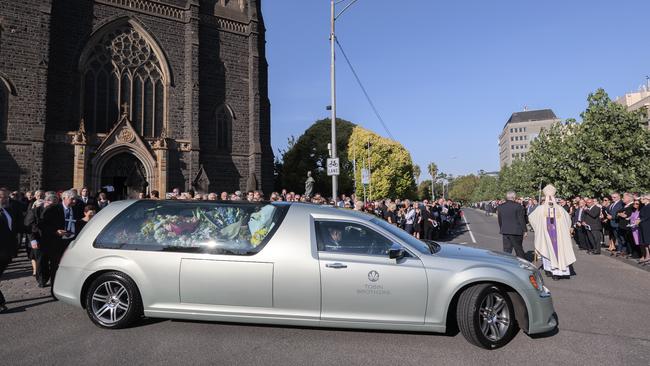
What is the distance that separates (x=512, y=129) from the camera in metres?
141

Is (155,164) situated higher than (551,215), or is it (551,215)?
(155,164)

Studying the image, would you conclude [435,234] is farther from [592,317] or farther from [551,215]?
[592,317]

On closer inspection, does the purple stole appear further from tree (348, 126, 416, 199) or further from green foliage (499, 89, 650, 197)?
tree (348, 126, 416, 199)

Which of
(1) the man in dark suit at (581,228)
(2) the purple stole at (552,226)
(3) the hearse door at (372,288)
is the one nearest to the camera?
(3) the hearse door at (372,288)

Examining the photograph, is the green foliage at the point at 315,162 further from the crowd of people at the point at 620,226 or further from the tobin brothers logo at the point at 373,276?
the tobin brothers logo at the point at 373,276

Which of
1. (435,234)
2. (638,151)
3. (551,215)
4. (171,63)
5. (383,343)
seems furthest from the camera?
(171,63)

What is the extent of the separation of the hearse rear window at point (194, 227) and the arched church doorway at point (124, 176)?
20666 mm

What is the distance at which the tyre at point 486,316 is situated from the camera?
177 inches

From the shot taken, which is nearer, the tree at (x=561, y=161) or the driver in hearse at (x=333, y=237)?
the driver in hearse at (x=333, y=237)

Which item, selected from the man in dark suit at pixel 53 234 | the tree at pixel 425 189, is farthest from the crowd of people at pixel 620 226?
the tree at pixel 425 189

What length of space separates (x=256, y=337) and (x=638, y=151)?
23134 mm

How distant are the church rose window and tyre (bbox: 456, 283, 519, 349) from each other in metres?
24.6

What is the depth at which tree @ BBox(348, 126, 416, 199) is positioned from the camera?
50594mm

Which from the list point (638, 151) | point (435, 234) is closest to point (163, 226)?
point (435, 234)
